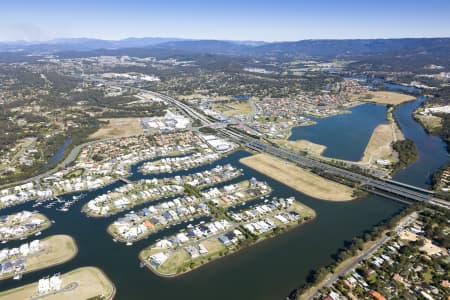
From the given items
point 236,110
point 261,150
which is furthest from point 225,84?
point 261,150

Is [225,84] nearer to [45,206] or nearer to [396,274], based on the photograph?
[45,206]

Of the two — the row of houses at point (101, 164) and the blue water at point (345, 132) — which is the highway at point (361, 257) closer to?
the blue water at point (345, 132)

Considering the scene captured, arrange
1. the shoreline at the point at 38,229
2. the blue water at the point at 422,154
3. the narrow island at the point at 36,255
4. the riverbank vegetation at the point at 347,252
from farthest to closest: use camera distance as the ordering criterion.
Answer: the blue water at the point at 422,154 < the shoreline at the point at 38,229 < the narrow island at the point at 36,255 < the riverbank vegetation at the point at 347,252

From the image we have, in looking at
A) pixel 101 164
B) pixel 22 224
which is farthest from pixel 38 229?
pixel 101 164

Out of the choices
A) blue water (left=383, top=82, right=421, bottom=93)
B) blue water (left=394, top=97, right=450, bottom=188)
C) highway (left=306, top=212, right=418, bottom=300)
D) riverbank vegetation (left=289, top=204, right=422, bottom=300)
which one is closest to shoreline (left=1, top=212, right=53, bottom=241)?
riverbank vegetation (left=289, top=204, right=422, bottom=300)

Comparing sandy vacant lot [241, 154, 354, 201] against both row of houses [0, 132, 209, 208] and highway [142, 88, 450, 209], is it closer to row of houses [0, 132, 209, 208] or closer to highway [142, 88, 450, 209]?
highway [142, 88, 450, 209]

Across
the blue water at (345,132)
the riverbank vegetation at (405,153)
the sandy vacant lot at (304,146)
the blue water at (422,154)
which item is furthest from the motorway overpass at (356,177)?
the blue water at (345,132)
